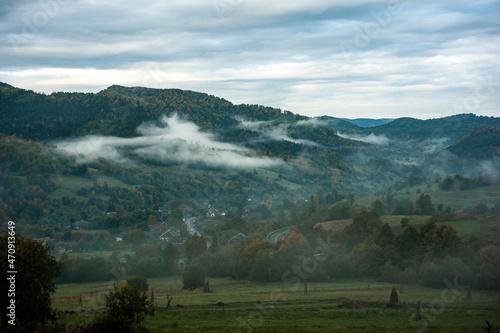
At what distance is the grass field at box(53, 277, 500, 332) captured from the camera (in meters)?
26.2

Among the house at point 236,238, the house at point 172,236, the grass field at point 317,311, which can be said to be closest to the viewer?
the grass field at point 317,311

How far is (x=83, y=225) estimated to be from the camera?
112 meters

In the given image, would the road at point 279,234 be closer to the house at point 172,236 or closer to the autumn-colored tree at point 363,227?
the autumn-colored tree at point 363,227

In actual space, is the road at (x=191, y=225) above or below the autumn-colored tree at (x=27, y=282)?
below

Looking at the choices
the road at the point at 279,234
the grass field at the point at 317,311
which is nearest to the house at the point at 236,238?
→ the road at the point at 279,234

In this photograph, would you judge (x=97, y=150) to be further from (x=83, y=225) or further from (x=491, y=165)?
(x=491, y=165)

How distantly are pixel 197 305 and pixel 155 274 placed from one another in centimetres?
2909

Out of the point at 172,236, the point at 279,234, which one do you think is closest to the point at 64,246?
the point at 172,236

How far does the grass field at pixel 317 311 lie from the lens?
2622 centimetres

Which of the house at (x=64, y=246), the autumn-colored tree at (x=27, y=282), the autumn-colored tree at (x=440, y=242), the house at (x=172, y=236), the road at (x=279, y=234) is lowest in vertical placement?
the house at (x=64, y=246)

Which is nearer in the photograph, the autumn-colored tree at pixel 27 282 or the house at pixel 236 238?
the autumn-colored tree at pixel 27 282

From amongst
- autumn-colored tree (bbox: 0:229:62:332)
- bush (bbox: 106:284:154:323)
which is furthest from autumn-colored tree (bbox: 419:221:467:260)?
autumn-colored tree (bbox: 0:229:62:332)

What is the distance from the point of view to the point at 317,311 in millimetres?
31281

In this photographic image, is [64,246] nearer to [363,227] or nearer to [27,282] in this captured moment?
[363,227]
